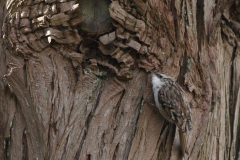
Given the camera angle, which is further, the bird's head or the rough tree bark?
the bird's head

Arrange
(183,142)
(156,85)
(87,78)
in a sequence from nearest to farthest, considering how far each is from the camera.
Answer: (87,78) → (183,142) → (156,85)

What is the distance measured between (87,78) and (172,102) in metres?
0.83

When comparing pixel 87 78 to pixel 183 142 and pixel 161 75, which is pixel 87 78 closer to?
pixel 161 75

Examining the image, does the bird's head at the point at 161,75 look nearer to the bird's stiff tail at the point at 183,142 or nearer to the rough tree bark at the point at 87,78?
the rough tree bark at the point at 87,78

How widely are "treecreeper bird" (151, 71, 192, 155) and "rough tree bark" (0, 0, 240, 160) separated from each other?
0.07m

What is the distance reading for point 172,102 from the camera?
2.39 metres

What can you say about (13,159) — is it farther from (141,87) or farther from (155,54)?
(155,54)

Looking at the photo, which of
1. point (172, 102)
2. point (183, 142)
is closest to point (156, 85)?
point (172, 102)

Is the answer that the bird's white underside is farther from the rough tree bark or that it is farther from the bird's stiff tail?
the bird's stiff tail

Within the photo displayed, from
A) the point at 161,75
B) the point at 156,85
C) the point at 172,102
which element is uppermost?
the point at 161,75

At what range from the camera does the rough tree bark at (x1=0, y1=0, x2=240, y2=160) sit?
181cm

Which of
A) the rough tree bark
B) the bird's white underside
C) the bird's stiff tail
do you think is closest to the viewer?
the rough tree bark

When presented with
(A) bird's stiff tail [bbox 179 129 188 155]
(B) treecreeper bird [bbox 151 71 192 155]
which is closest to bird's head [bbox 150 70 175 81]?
(B) treecreeper bird [bbox 151 71 192 155]

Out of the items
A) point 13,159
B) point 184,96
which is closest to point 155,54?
point 184,96
